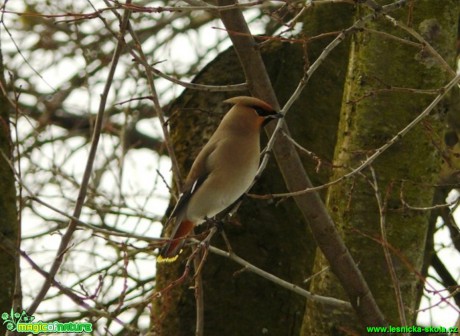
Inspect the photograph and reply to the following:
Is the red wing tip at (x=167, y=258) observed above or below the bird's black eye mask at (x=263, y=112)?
below

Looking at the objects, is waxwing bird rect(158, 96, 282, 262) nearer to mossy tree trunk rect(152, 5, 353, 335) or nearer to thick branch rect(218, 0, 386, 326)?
mossy tree trunk rect(152, 5, 353, 335)

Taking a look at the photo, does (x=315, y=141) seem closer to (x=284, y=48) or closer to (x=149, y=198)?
(x=284, y=48)

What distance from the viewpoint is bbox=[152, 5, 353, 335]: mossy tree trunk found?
193 inches

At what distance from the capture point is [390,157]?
4387 mm

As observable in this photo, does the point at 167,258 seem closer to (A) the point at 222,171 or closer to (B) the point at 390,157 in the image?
(A) the point at 222,171

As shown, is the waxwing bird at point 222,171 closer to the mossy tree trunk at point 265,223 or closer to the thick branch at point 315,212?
the mossy tree trunk at point 265,223

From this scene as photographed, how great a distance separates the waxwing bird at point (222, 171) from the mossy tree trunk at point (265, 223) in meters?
0.13

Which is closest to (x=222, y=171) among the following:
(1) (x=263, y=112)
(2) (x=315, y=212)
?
(1) (x=263, y=112)

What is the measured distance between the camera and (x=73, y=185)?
715cm

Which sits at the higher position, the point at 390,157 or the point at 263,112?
the point at 263,112

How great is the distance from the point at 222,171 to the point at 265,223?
1.76ft

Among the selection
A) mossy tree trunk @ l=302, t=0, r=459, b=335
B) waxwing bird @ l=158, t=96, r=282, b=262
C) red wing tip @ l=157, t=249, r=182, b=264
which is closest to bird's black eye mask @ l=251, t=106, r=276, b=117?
waxwing bird @ l=158, t=96, r=282, b=262

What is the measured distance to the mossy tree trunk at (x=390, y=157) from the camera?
14.0 ft

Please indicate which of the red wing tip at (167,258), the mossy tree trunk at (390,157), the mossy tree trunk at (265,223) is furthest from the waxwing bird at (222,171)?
the mossy tree trunk at (390,157)
